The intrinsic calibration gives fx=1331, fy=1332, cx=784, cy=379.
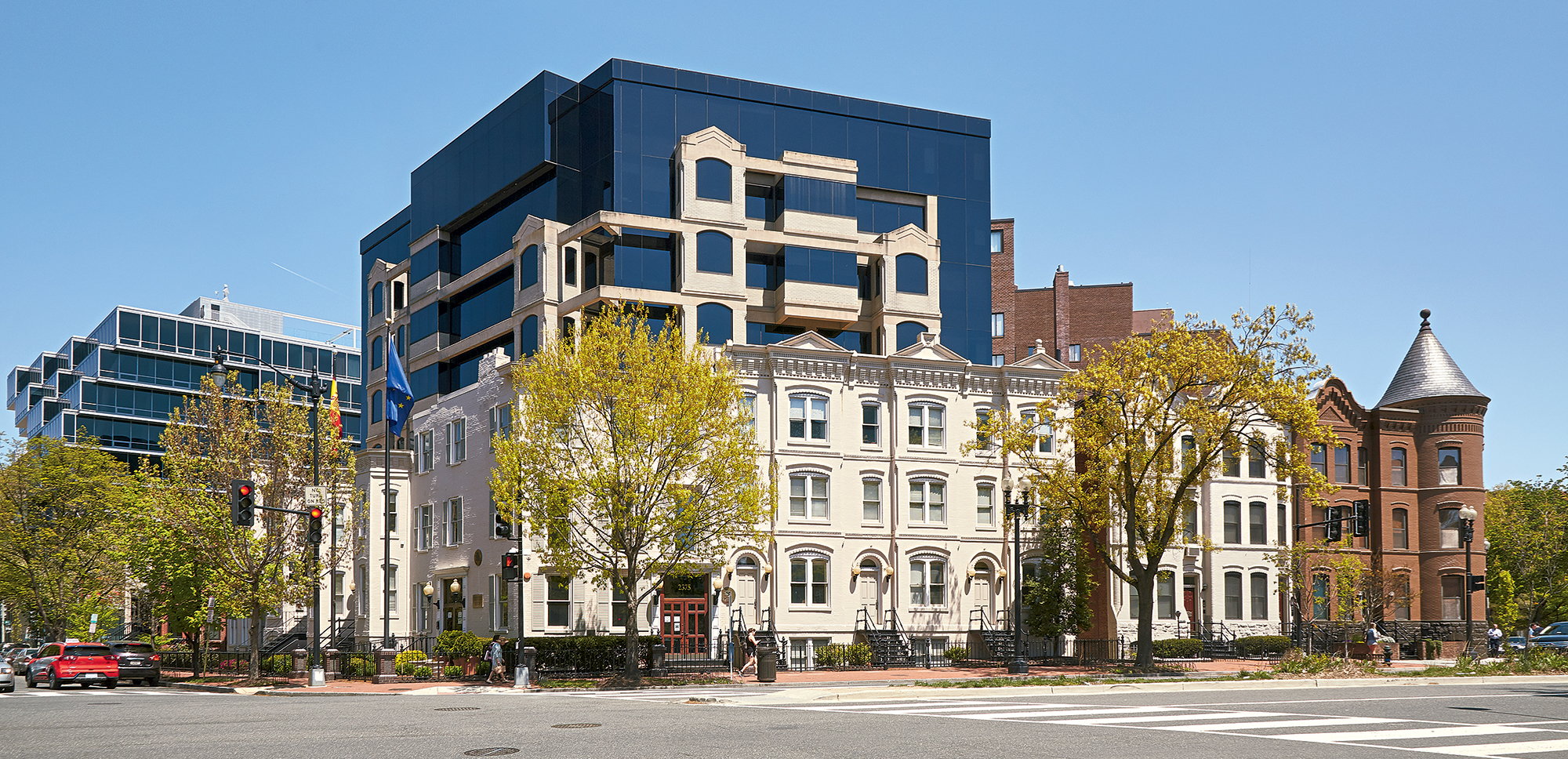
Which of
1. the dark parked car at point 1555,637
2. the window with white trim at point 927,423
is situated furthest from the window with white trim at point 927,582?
the dark parked car at point 1555,637

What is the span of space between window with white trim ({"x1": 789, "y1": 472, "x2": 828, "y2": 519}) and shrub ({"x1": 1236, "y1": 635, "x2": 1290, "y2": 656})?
1830cm

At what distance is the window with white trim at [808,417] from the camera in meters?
50.5

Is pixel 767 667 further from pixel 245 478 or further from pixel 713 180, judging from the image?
pixel 713 180

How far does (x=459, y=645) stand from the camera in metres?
44.5

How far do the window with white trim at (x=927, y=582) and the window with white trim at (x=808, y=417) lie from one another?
629 cm

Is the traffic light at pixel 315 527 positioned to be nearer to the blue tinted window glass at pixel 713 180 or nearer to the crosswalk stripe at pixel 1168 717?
the blue tinted window glass at pixel 713 180

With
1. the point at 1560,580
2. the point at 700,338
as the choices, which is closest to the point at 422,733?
the point at 700,338

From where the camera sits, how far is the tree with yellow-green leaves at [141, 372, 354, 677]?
43375 millimetres

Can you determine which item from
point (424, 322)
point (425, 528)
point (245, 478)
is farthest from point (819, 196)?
point (245, 478)

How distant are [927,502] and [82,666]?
29875mm

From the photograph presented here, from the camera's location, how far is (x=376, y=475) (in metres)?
57.1

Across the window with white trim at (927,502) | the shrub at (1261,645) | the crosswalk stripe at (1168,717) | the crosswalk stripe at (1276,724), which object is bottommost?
the shrub at (1261,645)

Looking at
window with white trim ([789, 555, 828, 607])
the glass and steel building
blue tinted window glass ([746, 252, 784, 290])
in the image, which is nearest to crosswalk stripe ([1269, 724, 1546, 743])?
window with white trim ([789, 555, 828, 607])

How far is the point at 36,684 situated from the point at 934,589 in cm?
3188
